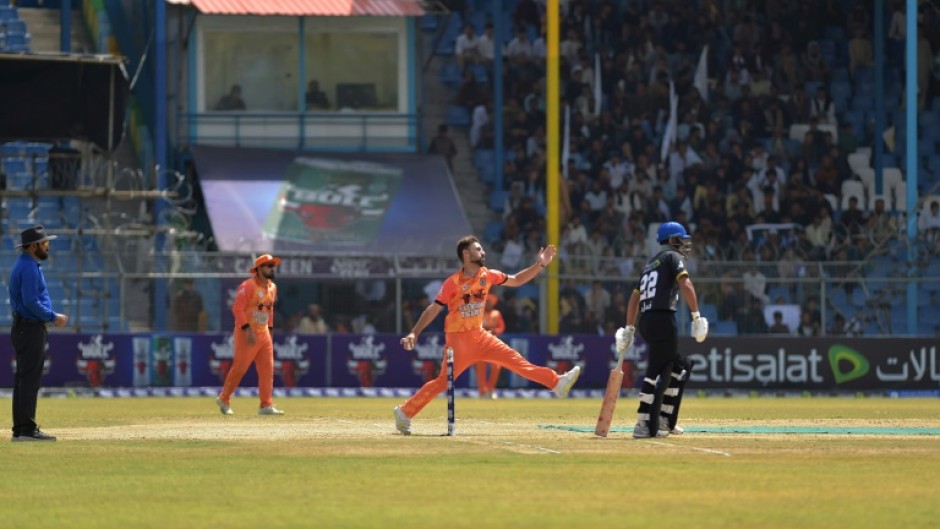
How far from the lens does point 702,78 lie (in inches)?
1722

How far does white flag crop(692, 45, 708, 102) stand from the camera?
143 ft

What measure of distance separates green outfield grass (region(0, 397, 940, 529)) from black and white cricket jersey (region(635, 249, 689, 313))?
4.23 ft

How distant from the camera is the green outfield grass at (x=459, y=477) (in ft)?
42.0

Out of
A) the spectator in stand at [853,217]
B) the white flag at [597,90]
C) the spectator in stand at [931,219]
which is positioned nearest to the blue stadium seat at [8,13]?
the white flag at [597,90]

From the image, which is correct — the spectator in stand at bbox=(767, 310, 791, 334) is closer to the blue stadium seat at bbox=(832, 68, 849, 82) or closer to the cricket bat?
the blue stadium seat at bbox=(832, 68, 849, 82)

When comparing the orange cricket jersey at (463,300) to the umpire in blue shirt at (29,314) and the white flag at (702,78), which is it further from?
the white flag at (702,78)

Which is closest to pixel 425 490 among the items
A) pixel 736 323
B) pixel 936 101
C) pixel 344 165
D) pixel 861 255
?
pixel 736 323

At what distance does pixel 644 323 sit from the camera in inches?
749

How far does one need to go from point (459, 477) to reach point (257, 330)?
10958mm

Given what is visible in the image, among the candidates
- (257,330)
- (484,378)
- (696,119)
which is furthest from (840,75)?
(257,330)

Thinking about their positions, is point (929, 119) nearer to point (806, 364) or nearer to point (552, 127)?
point (552, 127)

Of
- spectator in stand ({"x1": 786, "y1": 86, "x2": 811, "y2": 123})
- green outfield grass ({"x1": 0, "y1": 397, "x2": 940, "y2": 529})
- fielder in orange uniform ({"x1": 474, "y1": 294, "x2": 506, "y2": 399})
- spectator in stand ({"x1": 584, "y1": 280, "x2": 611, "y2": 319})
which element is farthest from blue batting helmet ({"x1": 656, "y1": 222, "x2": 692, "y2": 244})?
A: spectator in stand ({"x1": 786, "y1": 86, "x2": 811, "y2": 123})

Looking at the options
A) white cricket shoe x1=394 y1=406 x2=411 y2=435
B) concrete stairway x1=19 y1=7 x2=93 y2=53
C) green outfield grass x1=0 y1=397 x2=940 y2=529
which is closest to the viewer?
green outfield grass x1=0 y1=397 x2=940 y2=529

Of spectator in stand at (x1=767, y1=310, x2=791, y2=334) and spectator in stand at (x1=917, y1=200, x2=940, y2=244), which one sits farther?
spectator in stand at (x1=917, y1=200, x2=940, y2=244)
